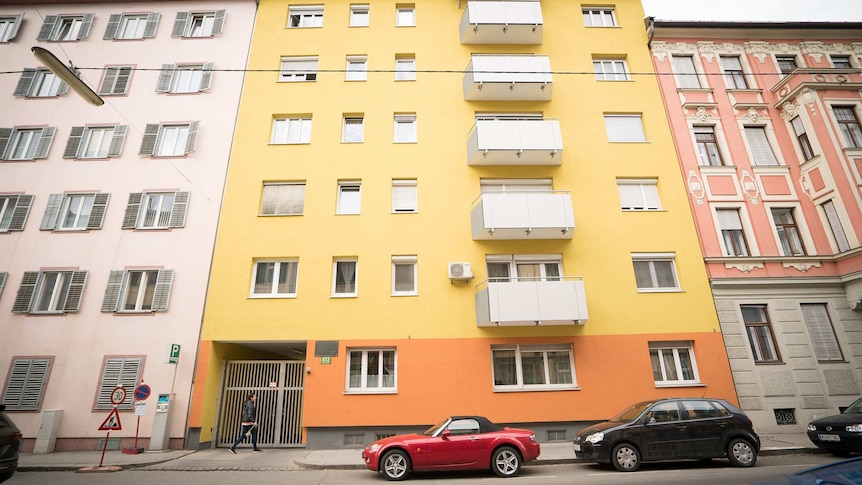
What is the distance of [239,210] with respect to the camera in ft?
50.8

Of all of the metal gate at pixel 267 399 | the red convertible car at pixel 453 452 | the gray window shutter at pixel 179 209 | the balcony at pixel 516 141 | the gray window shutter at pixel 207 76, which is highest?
the gray window shutter at pixel 207 76

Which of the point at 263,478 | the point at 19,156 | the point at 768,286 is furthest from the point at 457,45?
the point at 19,156

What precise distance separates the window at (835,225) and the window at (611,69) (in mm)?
8836

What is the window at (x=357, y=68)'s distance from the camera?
17.7 m

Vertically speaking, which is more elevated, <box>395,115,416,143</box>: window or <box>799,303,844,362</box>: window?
<box>395,115,416,143</box>: window

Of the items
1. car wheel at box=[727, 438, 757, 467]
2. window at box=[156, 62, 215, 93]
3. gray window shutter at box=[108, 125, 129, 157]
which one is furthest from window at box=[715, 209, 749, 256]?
gray window shutter at box=[108, 125, 129, 157]

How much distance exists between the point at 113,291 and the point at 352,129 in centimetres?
1053

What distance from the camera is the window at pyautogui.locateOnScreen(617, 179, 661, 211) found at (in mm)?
15961

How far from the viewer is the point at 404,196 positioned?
15945mm

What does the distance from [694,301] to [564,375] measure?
5.34m

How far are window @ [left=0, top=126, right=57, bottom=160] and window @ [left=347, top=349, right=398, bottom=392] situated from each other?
49.6 feet

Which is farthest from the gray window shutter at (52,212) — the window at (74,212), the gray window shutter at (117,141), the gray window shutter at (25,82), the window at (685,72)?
the window at (685,72)

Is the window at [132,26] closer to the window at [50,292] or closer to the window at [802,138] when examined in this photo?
the window at [50,292]

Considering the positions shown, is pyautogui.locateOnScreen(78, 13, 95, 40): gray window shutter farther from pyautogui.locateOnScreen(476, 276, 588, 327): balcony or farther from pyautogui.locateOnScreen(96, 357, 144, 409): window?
pyautogui.locateOnScreen(476, 276, 588, 327): balcony
